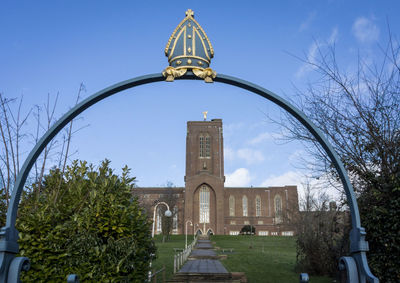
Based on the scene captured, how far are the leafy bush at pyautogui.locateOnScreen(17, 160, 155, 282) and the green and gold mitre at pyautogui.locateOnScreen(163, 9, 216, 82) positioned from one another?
3173 millimetres

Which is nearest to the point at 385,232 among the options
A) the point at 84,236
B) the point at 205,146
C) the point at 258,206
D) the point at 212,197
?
the point at 84,236

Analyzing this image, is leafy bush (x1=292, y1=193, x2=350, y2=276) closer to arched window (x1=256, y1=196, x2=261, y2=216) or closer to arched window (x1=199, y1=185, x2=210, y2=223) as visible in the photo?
arched window (x1=199, y1=185, x2=210, y2=223)

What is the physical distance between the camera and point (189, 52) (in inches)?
168

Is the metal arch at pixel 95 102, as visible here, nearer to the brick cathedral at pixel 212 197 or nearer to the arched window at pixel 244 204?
the brick cathedral at pixel 212 197

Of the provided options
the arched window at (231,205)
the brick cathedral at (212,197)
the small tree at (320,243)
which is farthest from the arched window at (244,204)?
the small tree at (320,243)

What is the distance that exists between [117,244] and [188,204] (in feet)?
177

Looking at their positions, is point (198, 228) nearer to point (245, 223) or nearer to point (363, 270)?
point (245, 223)

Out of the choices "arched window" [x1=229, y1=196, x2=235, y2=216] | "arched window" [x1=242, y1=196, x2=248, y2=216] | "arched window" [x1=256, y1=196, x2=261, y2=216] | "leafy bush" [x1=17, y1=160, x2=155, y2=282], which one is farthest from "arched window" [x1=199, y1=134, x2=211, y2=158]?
"leafy bush" [x1=17, y1=160, x2=155, y2=282]

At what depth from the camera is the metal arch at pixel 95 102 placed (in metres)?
3.37

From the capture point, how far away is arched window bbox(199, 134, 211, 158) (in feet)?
206

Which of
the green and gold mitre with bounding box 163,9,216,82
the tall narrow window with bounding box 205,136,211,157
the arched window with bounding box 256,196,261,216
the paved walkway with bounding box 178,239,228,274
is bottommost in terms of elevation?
the paved walkway with bounding box 178,239,228,274

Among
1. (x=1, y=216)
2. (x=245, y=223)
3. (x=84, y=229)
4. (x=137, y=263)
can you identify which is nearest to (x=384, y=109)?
(x=137, y=263)

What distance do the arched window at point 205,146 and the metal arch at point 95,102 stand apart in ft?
192

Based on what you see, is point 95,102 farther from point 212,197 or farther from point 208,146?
point 208,146
